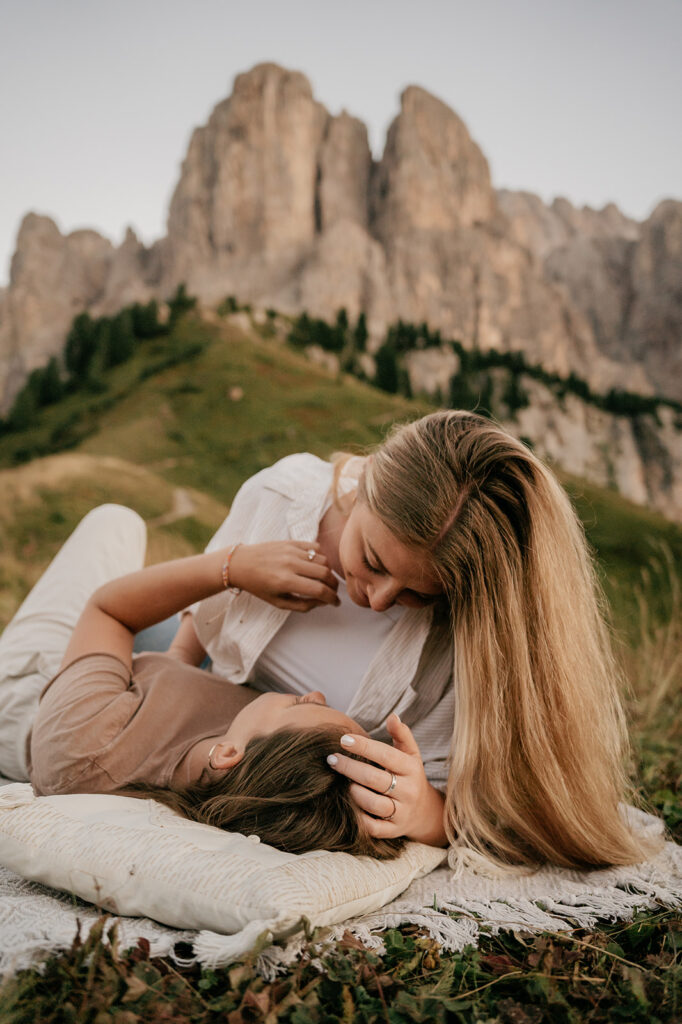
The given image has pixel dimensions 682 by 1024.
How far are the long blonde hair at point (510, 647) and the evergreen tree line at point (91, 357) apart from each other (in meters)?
38.7

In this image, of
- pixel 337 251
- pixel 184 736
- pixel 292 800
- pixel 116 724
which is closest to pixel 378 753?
pixel 292 800

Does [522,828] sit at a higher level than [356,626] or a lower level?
lower

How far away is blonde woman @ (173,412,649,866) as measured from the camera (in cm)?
216

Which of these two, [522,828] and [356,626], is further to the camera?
[356,626]

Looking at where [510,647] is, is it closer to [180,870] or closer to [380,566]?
[380,566]

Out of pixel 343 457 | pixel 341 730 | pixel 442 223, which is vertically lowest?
pixel 341 730

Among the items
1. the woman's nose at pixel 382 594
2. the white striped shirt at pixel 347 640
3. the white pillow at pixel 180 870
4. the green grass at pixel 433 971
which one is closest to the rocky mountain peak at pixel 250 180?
the green grass at pixel 433 971

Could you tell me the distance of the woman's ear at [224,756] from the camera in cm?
203

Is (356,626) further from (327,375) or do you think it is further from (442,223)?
(442,223)

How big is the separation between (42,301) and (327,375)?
2019 inches

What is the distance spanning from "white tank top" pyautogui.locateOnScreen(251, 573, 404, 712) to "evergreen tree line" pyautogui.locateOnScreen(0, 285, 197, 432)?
38136 mm

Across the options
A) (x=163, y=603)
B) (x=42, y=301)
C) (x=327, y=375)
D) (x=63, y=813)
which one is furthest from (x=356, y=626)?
(x=42, y=301)

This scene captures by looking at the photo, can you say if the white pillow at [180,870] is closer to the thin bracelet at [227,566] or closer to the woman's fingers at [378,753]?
the woman's fingers at [378,753]

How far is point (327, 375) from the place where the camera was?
37844 millimetres
